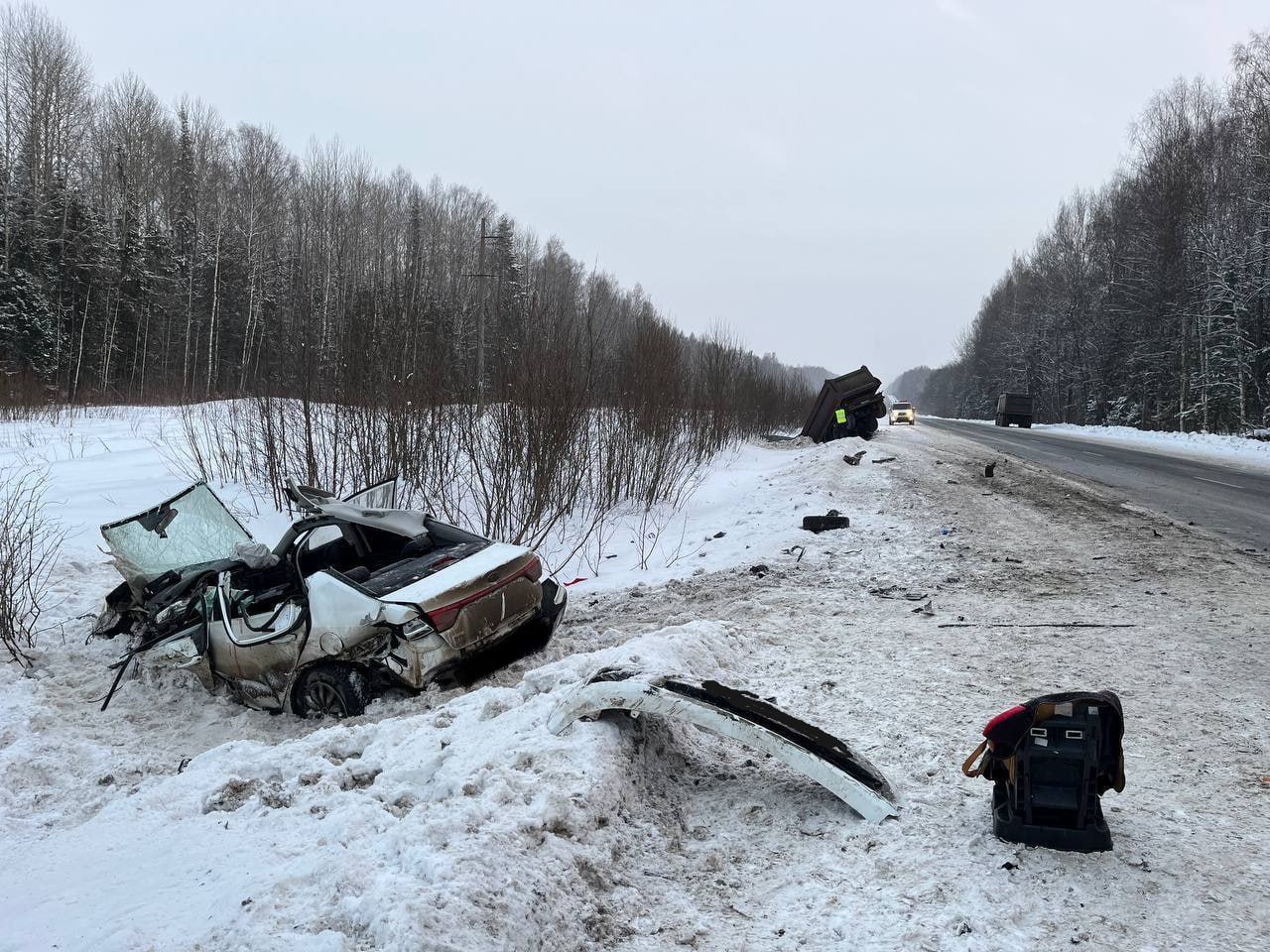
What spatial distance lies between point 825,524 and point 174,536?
6.89m

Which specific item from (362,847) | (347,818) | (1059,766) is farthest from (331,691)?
(1059,766)

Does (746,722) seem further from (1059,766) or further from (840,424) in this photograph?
(840,424)

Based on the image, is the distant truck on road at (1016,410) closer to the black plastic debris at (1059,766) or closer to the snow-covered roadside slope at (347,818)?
the snow-covered roadside slope at (347,818)

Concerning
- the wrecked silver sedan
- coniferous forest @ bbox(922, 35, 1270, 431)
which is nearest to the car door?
the wrecked silver sedan

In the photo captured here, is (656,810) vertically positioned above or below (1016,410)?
below

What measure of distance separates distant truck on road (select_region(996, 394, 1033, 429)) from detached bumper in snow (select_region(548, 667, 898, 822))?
4281cm

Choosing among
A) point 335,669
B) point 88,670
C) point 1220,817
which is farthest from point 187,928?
point 88,670

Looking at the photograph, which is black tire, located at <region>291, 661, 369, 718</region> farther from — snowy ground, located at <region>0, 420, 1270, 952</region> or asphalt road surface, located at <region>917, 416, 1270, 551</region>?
asphalt road surface, located at <region>917, 416, 1270, 551</region>

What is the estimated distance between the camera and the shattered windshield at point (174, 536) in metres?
5.47

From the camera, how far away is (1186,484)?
12.1 m

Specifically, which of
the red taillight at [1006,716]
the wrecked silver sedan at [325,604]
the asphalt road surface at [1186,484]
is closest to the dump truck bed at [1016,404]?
the asphalt road surface at [1186,484]

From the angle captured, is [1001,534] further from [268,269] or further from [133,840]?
[268,269]

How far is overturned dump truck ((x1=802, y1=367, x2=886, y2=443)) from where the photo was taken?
21953mm

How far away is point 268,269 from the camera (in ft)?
119
